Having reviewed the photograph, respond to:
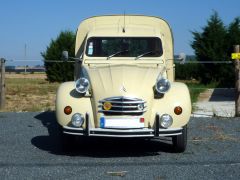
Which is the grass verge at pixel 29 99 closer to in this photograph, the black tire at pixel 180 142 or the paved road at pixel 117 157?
the paved road at pixel 117 157

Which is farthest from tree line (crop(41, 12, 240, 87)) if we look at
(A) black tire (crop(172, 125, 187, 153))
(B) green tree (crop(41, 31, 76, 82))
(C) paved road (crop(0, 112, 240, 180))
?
(A) black tire (crop(172, 125, 187, 153))

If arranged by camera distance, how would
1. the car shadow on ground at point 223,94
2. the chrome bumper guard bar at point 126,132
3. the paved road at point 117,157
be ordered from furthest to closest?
1. the car shadow on ground at point 223,94
2. the chrome bumper guard bar at point 126,132
3. the paved road at point 117,157

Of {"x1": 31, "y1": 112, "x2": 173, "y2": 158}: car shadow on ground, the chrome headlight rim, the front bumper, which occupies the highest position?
the chrome headlight rim

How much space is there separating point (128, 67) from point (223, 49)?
18.0m

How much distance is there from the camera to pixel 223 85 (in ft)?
76.7

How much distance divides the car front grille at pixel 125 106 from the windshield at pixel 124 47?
193 cm

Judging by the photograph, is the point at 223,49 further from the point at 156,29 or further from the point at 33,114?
the point at 156,29

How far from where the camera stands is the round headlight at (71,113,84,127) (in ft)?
21.8

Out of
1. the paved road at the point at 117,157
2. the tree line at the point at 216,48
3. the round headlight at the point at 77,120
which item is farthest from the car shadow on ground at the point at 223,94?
the round headlight at the point at 77,120

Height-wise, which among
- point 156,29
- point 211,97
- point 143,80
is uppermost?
point 156,29

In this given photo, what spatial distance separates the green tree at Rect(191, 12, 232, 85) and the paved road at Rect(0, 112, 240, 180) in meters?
14.3

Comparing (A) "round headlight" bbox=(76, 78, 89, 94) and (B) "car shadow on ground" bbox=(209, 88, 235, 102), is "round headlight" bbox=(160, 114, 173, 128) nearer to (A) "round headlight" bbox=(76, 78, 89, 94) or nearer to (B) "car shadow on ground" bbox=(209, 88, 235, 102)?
(A) "round headlight" bbox=(76, 78, 89, 94)

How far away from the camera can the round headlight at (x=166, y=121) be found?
6.64 m

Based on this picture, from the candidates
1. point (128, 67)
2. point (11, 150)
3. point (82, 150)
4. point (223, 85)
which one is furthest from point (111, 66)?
point (223, 85)
